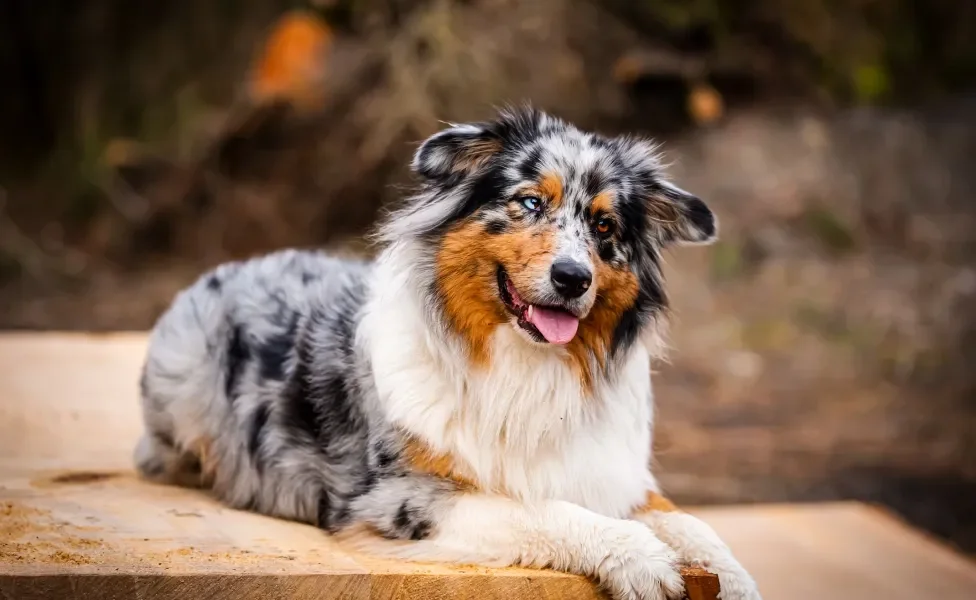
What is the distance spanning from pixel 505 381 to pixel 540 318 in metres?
0.27

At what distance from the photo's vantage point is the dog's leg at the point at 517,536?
9.73 ft

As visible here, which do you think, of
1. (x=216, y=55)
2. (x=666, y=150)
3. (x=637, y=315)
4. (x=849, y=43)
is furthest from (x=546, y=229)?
(x=216, y=55)

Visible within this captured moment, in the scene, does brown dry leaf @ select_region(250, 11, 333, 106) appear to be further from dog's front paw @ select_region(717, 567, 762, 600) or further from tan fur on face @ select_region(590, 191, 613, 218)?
dog's front paw @ select_region(717, 567, 762, 600)

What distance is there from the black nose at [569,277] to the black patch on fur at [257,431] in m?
1.28

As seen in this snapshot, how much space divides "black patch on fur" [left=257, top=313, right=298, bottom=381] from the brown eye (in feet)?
4.05

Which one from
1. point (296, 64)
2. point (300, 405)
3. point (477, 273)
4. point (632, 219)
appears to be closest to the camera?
point (477, 273)

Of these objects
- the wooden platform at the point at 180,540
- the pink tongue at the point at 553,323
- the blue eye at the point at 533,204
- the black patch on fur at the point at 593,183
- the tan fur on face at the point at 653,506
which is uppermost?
the black patch on fur at the point at 593,183

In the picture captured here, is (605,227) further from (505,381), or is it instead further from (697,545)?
(697,545)

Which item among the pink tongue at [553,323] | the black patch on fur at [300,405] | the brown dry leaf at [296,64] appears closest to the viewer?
the pink tongue at [553,323]

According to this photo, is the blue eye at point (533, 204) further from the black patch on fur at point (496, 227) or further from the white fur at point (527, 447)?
the white fur at point (527, 447)

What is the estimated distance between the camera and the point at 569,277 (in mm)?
3064

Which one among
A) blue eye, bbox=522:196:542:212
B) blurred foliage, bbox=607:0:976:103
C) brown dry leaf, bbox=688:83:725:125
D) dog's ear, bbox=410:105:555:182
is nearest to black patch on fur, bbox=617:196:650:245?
blue eye, bbox=522:196:542:212

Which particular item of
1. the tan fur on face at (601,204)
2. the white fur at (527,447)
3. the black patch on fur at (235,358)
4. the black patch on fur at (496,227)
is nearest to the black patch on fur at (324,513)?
the white fur at (527,447)

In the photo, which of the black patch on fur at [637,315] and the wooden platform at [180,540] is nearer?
the wooden platform at [180,540]
